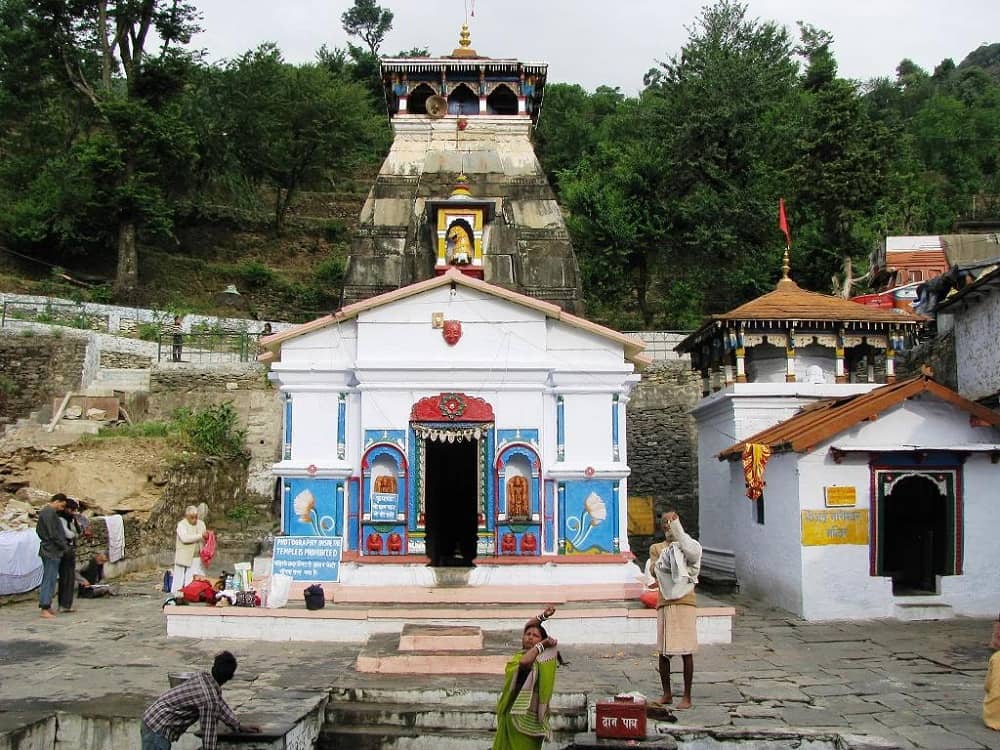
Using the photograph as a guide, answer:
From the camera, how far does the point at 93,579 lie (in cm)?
1546

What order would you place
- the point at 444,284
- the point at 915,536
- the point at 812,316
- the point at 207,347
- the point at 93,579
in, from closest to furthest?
1. the point at 444,284
2. the point at 915,536
3. the point at 93,579
4. the point at 812,316
5. the point at 207,347

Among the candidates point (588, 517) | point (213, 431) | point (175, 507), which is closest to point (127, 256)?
point (213, 431)

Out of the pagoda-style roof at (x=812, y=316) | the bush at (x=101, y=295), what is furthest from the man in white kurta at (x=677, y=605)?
the bush at (x=101, y=295)

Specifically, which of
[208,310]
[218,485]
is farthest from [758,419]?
[208,310]

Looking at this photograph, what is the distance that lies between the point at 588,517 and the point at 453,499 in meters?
4.33

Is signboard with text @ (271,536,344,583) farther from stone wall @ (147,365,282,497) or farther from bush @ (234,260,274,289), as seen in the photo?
bush @ (234,260,274,289)

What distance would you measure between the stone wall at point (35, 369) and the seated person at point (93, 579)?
858cm

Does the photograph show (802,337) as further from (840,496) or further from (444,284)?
(444,284)

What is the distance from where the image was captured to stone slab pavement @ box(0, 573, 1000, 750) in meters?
8.62

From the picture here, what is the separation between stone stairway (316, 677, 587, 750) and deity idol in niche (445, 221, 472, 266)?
Result: 9533 mm

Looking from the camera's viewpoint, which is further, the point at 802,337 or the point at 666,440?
the point at 666,440

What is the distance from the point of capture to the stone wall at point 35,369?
23406 mm

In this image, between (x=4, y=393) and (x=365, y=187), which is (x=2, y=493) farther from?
(x=365, y=187)

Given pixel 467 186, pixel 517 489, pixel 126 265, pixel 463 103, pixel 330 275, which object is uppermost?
pixel 463 103
